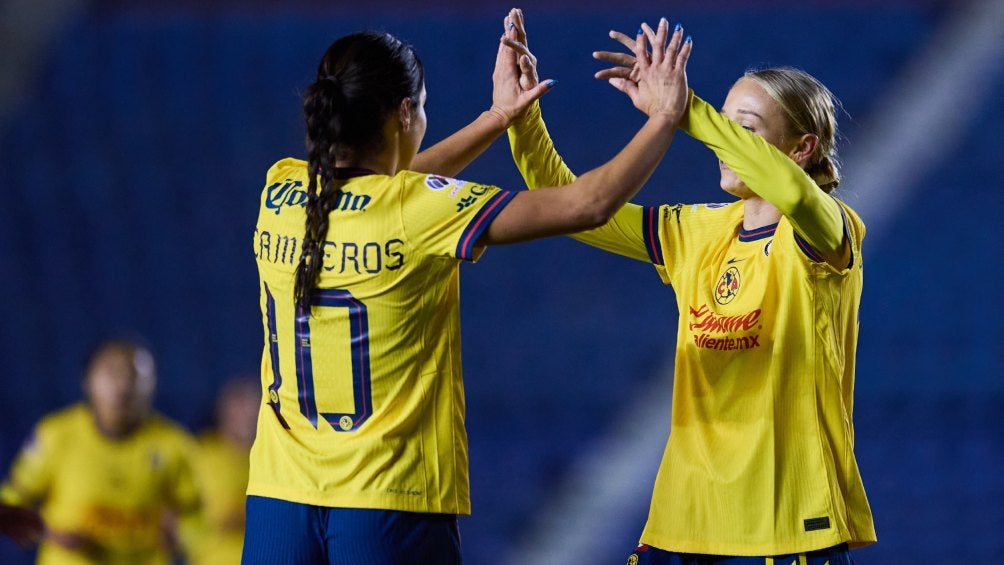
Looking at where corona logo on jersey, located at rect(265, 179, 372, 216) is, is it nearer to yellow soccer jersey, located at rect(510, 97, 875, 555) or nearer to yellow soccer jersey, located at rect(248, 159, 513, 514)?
yellow soccer jersey, located at rect(248, 159, 513, 514)

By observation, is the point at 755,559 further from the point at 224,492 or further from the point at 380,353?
the point at 224,492

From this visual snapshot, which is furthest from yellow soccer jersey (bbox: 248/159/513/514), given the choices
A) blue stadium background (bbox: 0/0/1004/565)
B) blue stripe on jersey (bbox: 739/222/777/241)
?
blue stadium background (bbox: 0/0/1004/565)

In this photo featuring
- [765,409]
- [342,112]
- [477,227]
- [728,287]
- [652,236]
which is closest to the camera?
[477,227]

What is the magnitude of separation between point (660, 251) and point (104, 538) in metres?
2.99

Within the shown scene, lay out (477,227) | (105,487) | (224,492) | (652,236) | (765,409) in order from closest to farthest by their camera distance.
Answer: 1. (477,227)
2. (765,409)
3. (652,236)
4. (105,487)
5. (224,492)

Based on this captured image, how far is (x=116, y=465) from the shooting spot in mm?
4789

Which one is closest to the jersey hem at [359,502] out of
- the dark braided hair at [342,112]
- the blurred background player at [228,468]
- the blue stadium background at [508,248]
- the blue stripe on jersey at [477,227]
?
the dark braided hair at [342,112]

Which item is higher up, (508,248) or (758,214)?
(508,248)

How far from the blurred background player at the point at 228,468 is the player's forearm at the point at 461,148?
3260 millimetres

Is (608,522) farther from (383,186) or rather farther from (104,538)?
(383,186)

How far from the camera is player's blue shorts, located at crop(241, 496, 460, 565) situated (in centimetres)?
204

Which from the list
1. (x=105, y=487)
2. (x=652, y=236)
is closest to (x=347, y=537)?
(x=652, y=236)

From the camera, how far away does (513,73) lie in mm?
2586

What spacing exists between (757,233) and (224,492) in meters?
3.91
